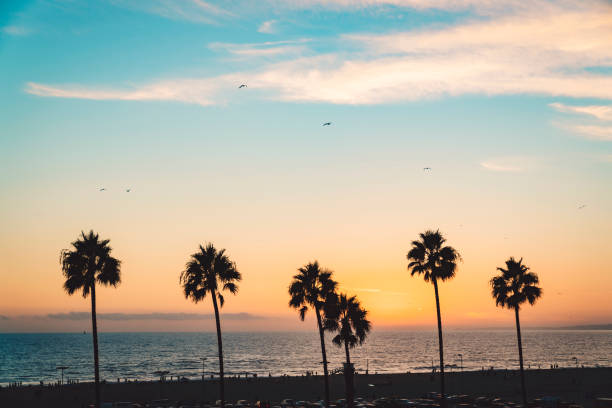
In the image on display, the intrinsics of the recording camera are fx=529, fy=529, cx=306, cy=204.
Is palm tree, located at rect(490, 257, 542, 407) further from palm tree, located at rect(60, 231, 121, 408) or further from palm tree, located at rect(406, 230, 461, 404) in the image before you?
palm tree, located at rect(60, 231, 121, 408)

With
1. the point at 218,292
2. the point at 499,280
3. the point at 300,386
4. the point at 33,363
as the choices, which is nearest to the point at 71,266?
the point at 218,292

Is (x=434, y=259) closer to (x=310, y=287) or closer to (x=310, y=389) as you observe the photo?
(x=310, y=287)

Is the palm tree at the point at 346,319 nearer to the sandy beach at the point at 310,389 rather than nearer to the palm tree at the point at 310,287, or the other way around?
the palm tree at the point at 310,287

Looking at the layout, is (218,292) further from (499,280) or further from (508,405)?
(508,405)

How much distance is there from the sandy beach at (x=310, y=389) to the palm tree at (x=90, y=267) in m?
36.2

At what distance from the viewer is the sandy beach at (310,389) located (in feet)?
227

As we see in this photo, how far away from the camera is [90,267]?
119ft

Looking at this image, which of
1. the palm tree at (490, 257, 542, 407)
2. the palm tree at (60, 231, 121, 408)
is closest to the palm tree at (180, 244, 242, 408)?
the palm tree at (60, 231, 121, 408)

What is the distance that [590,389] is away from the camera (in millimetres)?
75562

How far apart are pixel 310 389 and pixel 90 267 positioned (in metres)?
52.1

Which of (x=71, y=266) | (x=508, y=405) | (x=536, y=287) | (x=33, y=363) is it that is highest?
(x=71, y=266)

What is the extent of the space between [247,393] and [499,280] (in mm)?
41834

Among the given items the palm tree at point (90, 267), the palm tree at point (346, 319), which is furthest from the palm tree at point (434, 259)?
the palm tree at point (90, 267)

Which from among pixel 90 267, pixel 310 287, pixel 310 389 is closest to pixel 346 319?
pixel 310 287
